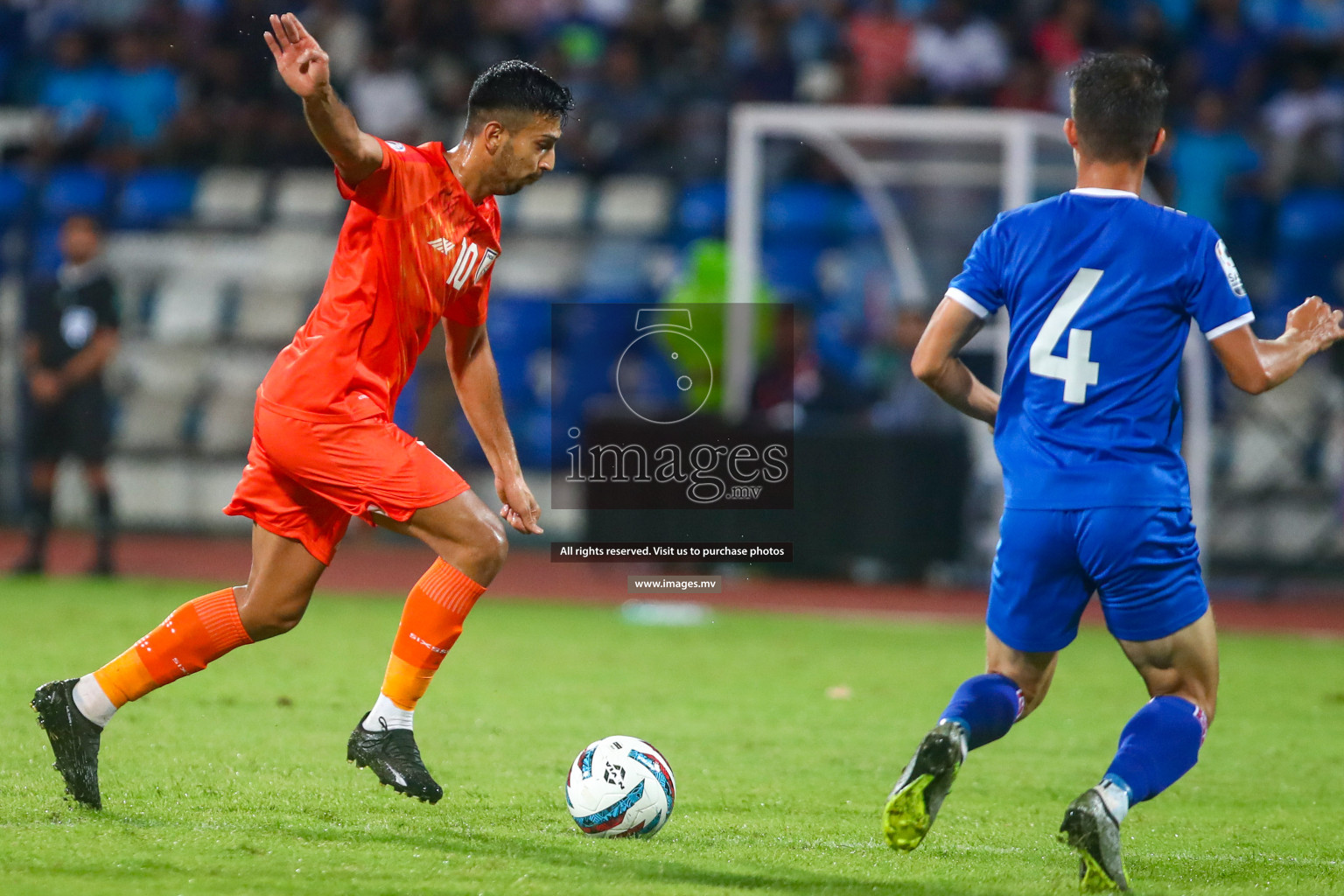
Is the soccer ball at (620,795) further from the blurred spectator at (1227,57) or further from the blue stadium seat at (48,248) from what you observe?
the blurred spectator at (1227,57)

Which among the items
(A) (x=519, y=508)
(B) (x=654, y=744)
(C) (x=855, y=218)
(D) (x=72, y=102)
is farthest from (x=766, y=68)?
(A) (x=519, y=508)

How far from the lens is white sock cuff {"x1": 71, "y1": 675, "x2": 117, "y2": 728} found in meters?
4.62

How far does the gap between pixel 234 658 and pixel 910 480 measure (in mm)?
5812

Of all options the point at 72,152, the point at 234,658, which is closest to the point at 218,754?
the point at 234,658

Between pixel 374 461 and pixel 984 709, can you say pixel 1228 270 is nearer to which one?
pixel 984 709

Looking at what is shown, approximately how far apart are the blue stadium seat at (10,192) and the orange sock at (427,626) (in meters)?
12.4

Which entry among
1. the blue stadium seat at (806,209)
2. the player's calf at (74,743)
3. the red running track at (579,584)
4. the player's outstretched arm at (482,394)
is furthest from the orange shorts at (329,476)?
the blue stadium seat at (806,209)

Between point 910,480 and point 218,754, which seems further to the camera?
point 910,480

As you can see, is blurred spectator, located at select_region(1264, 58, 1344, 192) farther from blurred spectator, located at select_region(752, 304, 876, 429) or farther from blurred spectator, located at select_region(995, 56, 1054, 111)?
blurred spectator, located at select_region(752, 304, 876, 429)

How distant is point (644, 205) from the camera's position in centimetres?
1570

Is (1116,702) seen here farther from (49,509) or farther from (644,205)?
(644,205)

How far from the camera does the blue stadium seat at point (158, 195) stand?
15.6 m

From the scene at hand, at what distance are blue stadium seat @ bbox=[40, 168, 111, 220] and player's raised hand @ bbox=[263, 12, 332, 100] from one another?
1194 centimetres

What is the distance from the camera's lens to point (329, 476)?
4.53 m
